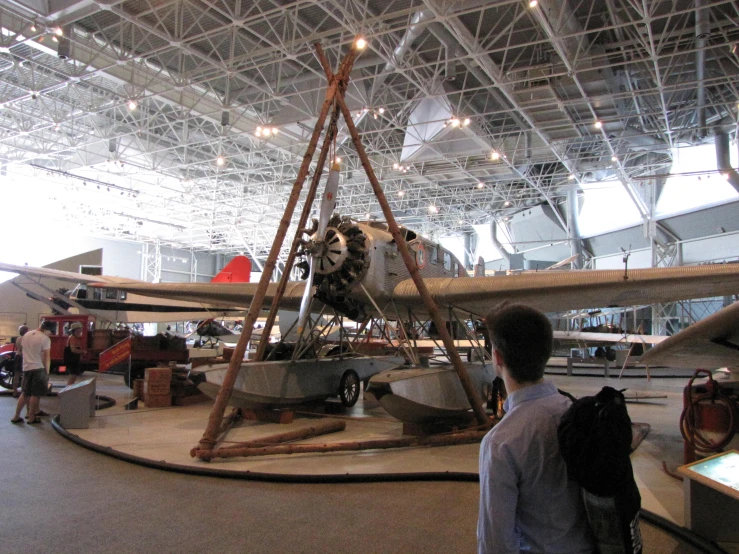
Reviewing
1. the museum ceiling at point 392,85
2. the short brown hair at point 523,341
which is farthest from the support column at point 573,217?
the short brown hair at point 523,341

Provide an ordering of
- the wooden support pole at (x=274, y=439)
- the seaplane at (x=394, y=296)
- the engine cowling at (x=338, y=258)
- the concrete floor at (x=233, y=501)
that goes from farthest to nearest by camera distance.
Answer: the engine cowling at (x=338, y=258) → the seaplane at (x=394, y=296) → the wooden support pole at (x=274, y=439) → the concrete floor at (x=233, y=501)

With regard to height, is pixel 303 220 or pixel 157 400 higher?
pixel 303 220

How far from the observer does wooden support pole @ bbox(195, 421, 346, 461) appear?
18.6ft

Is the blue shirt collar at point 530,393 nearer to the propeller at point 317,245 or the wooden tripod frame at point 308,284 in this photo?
the wooden tripod frame at point 308,284

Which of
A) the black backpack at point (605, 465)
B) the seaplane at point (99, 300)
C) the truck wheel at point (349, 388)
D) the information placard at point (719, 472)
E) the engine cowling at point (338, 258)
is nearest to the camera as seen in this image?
the black backpack at point (605, 465)

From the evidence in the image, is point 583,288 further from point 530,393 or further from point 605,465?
point 605,465

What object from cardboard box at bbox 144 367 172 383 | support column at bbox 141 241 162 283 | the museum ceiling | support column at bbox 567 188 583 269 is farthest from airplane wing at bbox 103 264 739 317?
support column at bbox 141 241 162 283

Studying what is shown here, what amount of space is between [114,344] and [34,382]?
4.79 metres

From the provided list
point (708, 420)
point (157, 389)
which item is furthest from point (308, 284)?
point (708, 420)

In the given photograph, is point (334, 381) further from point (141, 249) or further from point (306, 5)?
point (141, 249)

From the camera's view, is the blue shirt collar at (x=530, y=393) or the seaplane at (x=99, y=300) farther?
the seaplane at (x=99, y=300)

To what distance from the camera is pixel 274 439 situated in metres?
6.57

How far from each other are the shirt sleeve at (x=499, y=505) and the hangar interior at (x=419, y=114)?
2327 millimetres

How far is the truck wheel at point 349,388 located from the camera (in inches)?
351
